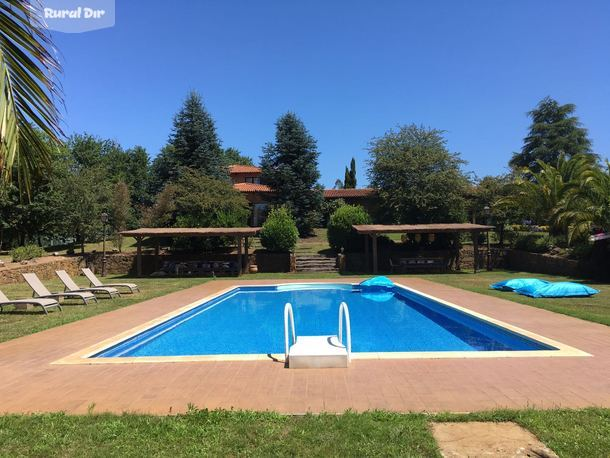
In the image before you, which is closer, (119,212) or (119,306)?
(119,306)

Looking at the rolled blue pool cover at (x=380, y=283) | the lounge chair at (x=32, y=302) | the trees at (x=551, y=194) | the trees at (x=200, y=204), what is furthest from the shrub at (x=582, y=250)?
the lounge chair at (x=32, y=302)

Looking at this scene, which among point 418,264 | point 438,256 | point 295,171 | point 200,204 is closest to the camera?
point 418,264

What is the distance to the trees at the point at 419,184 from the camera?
92.8ft

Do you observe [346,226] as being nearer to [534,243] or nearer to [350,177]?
[534,243]

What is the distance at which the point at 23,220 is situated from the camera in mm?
26578

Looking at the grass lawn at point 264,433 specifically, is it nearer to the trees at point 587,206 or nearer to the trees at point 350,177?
the trees at point 587,206

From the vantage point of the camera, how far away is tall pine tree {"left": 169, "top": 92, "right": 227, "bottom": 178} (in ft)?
109

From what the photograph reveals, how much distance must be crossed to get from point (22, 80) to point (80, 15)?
1.21 m

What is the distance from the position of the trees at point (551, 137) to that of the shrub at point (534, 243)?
72.4ft

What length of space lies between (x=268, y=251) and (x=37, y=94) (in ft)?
74.4

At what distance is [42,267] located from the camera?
20172mm

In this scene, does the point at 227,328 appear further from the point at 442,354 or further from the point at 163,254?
the point at 163,254

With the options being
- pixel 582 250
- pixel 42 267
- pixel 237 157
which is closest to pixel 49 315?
pixel 42 267

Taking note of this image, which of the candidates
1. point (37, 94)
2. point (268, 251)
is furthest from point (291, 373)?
point (268, 251)
